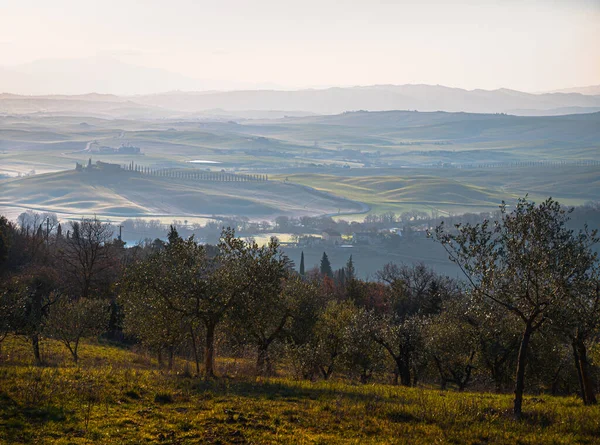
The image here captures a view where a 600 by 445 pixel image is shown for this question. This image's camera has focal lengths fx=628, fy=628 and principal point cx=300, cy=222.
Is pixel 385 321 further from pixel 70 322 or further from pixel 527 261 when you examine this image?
pixel 70 322

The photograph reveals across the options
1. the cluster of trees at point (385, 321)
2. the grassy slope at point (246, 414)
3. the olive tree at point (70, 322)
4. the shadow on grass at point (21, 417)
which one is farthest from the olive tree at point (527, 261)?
the olive tree at point (70, 322)

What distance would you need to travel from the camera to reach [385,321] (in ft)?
115

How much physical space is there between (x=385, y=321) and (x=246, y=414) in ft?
58.6

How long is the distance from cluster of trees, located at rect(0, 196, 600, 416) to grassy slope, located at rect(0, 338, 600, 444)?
1.87m

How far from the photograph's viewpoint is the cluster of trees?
19.6 m

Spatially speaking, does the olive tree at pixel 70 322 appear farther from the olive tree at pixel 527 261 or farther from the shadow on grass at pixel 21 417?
the olive tree at pixel 527 261

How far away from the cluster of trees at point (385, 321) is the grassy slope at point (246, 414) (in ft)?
6.13

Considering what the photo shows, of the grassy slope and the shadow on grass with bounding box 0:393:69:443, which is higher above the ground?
the shadow on grass with bounding box 0:393:69:443

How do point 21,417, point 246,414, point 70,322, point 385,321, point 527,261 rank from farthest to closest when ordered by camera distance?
1. point 70,322
2. point 385,321
3. point 527,261
4. point 246,414
5. point 21,417

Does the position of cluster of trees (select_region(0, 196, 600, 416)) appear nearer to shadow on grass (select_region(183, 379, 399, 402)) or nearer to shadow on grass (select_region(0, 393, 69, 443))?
shadow on grass (select_region(183, 379, 399, 402))

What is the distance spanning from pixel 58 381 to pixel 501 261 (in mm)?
14608

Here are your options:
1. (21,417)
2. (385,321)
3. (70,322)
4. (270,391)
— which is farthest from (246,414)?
(70,322)

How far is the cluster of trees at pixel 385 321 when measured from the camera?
19.6 metres

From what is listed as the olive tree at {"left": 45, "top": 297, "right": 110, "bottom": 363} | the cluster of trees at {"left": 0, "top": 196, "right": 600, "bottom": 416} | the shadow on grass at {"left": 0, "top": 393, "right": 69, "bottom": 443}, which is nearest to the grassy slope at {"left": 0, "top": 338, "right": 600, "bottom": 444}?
the shadow on grass at {"left": 0, "top": 393, "right": 69, "bottom": 443}
